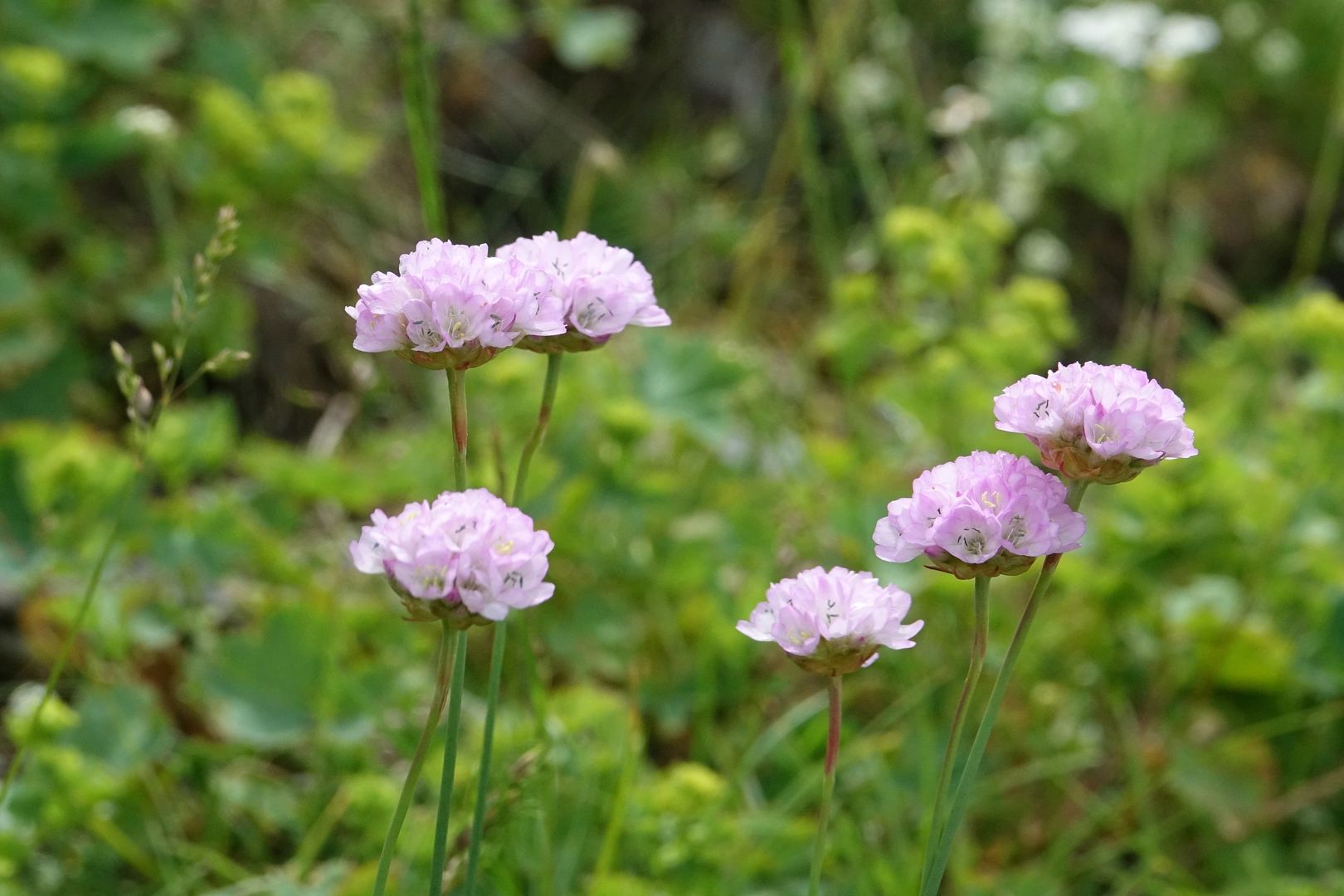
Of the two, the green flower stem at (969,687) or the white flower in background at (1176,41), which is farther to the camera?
the white flower in background at (1176,41)

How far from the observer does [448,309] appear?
0.67 m

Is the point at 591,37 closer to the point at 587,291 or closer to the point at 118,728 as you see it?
the point at 118,728

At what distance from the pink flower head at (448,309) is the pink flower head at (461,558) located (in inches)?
3.1

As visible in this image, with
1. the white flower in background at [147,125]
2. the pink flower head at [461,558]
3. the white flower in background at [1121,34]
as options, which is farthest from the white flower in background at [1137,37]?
the pink flower head at [461,558]

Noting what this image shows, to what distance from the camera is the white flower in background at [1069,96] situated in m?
2.62

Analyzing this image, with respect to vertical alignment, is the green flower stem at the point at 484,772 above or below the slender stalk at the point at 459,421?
below

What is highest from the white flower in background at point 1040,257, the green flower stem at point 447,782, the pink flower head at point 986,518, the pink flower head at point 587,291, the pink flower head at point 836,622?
the white flower in background at point 1040,257

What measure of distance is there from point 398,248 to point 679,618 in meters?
1.11

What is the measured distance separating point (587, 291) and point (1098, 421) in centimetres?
27

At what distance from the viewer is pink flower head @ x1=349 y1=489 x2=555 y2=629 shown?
618 mm

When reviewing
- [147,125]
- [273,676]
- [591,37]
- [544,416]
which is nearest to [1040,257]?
[591,37]

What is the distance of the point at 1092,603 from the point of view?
1.71 metres

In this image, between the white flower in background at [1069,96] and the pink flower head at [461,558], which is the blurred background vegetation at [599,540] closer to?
the white flower in background at [1069,96]

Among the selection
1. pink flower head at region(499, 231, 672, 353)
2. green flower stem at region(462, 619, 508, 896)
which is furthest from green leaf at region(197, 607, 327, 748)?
pink flower head at region(499, 231, 672, 353)
